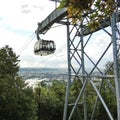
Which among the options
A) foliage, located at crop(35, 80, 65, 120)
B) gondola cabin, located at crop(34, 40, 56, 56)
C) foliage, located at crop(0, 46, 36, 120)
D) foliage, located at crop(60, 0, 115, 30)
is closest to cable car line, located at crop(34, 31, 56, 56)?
gondola cabin, located at crop(34, 40, 56, 56)

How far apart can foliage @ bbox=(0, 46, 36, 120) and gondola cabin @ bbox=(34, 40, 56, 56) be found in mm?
8446

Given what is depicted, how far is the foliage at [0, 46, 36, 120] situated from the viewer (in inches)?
1147

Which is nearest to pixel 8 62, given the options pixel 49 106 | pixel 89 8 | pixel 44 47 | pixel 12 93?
pixel 12 93

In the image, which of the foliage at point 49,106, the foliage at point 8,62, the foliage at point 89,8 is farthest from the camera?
the foliage at point 49,106

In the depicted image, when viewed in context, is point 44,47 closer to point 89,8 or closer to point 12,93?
point 12,93

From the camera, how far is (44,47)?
20.6m

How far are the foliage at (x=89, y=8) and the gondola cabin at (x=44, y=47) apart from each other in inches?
569

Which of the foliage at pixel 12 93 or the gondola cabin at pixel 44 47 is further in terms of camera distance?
the foliage at pixel 12 93

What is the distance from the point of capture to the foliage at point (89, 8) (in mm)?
5828

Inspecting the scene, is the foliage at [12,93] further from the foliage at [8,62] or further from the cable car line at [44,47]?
the cable car line at [44,47]

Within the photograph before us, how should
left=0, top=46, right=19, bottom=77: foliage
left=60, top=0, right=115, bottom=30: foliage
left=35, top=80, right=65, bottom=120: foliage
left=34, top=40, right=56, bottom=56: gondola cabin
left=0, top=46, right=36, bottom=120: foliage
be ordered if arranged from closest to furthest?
left=60, top=0, right=115, bottom=30: foliage
left=34, top=40, right=56, bottom=56: gondola cabin
left=0, top=46, right=36, bottom=120: foliage
left=0, top=46, right=19, bottom=77: foliage
left=35, top=80, right=65, bottom=120: foliage

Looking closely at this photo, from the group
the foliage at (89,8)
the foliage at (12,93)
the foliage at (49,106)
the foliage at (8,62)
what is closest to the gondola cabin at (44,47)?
the foliage at (12,93)

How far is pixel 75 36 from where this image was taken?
20.7 m

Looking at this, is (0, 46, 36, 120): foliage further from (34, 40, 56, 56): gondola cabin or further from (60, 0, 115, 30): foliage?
(60, 0, 115, 30): foliage
